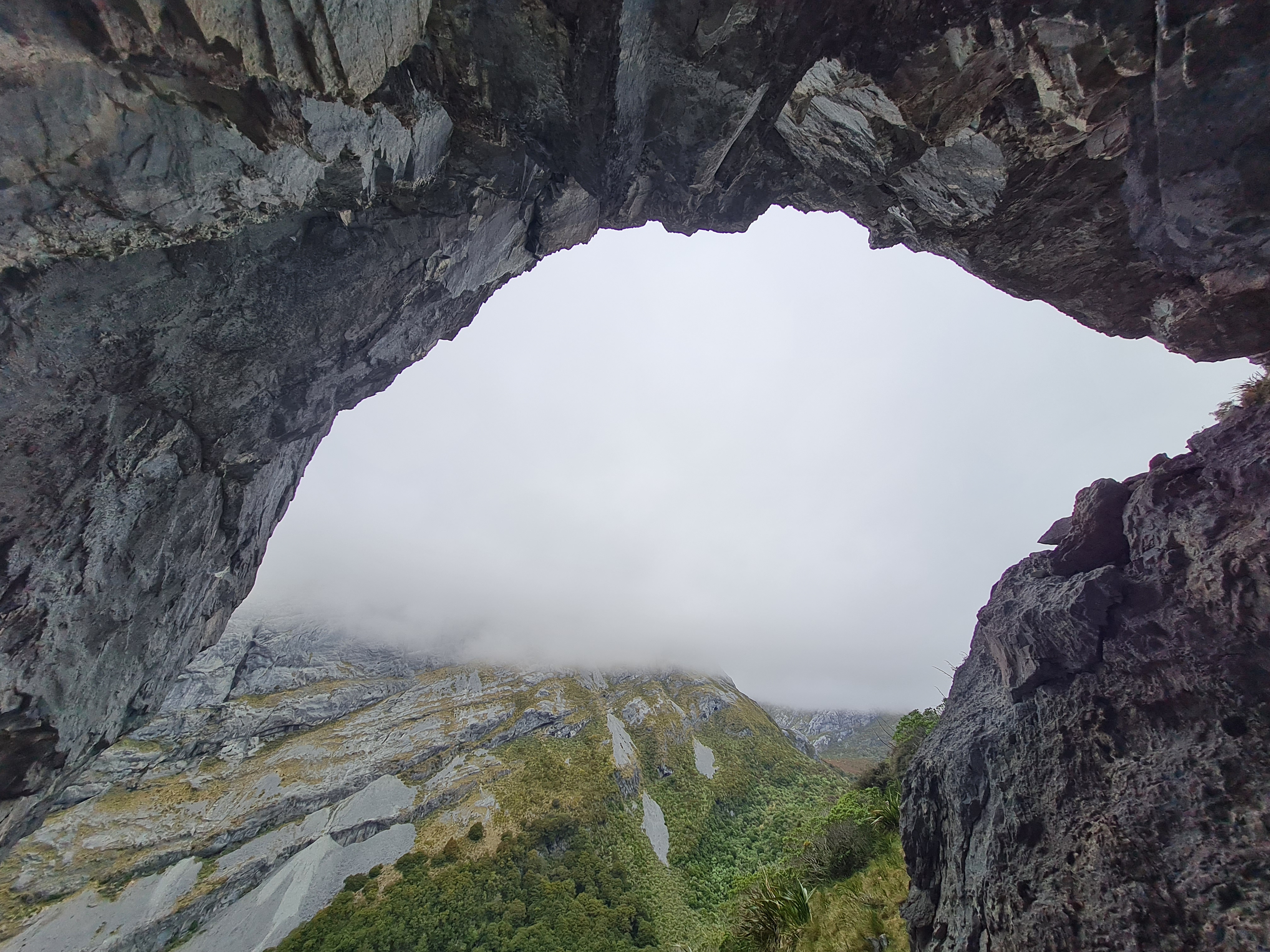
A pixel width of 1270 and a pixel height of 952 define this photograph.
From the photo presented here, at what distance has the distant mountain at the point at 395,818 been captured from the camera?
104 ft

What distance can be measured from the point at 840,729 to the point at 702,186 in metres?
149

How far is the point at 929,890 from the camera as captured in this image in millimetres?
8445

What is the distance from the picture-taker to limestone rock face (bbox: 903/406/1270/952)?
18.0ft

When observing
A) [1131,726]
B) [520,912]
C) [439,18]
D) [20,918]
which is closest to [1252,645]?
[1131,726]

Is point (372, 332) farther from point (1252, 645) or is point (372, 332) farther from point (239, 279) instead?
point (1252, 645)

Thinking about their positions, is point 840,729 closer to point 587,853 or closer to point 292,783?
point 587,853

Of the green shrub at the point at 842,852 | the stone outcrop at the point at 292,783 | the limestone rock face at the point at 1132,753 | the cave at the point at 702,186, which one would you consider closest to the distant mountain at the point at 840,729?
the stone outcrop at the point at 292,783

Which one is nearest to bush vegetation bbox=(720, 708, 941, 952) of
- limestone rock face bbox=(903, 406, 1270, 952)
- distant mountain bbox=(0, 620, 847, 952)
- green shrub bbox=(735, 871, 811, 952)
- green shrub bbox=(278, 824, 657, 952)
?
green shrub bbox=(735, 871, 811, 952)

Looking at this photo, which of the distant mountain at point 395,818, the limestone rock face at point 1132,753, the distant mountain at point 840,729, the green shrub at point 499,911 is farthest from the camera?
the distant mountain at point 840,729

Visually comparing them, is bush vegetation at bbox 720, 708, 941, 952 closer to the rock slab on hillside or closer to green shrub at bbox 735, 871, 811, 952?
green shrub at bbox 735, 871, 811, 952

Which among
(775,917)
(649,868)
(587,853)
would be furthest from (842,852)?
(587,853)

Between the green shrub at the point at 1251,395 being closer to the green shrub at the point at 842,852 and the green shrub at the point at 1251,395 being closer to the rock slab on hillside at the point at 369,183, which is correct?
the rock slab on hillside at the point at 369,183

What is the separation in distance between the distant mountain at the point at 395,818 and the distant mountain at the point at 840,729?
30.8 meters

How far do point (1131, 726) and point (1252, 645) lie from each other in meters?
1.97
